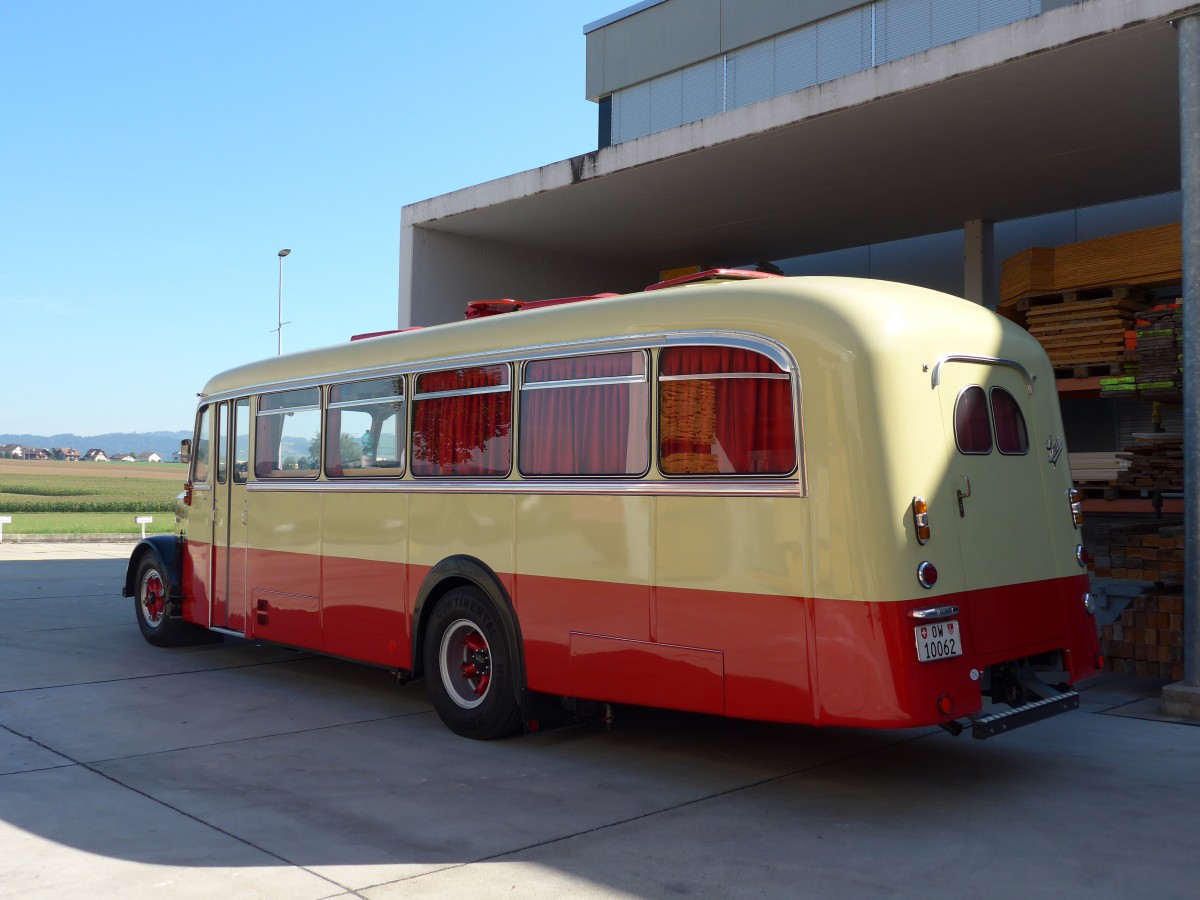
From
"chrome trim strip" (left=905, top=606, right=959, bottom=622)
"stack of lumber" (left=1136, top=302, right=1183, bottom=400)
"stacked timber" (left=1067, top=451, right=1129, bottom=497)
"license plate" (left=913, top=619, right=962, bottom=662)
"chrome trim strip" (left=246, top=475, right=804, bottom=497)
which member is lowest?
"license plate" (left=913, top=619, right=962, bottom=662)

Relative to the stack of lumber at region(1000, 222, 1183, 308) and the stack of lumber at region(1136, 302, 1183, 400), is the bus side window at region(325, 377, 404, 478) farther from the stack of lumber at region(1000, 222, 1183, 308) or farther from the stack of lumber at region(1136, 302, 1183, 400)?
the stack of lumber at region(1000, 222, 1183, 308)

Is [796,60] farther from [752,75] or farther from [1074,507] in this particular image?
[1074,507]

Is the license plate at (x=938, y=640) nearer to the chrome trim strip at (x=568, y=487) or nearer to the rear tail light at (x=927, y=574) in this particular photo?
the rear tail light at (x=927, y=574)

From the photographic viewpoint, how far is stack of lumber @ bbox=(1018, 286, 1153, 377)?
11250 mm

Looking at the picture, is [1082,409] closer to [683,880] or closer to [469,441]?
[469,441]

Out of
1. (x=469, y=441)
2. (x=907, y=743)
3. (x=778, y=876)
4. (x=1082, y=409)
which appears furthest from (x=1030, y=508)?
(x=1082, y=409)

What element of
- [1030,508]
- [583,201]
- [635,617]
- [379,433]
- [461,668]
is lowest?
[461,668]

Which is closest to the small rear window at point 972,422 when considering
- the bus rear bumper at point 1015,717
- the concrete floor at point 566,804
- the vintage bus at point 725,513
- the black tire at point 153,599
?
the vintage bus at point 725,513

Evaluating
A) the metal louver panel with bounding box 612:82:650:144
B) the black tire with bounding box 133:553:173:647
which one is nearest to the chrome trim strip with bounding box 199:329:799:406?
the black tire with bounding box 133:553:173:647

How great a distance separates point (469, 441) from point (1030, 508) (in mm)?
3600

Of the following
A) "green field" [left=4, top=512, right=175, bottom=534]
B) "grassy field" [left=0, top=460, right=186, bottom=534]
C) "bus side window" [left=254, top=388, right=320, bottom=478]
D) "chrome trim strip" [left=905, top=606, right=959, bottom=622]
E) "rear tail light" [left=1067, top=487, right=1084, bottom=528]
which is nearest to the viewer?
"chrome trim strip" [left=905, top=606, right=959, bottom=622]

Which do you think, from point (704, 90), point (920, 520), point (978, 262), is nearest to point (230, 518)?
point (920, 520)

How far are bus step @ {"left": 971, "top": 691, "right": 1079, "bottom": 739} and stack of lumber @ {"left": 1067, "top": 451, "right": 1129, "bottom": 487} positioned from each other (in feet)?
20.5

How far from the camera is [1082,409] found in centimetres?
1342
